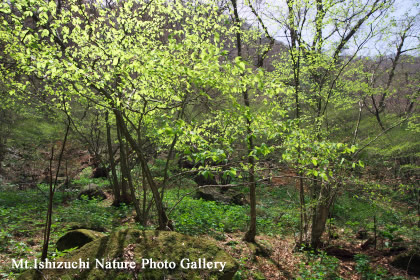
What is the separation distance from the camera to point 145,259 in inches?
121

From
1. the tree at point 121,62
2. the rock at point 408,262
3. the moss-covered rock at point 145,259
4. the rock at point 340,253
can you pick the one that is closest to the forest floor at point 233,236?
the rock at point 340,253

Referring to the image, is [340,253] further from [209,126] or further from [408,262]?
[209,126]

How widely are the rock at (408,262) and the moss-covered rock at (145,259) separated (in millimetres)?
5749

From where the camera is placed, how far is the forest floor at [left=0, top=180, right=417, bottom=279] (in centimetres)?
566

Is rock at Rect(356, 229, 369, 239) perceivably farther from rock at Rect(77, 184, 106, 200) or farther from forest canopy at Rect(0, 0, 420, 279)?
rock at Rect(77, 184, 106, 200)

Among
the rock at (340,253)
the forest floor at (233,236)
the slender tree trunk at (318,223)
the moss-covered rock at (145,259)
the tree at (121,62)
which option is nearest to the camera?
the moss-covered rock at (145,259)

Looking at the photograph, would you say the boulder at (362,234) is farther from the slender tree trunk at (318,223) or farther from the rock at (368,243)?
the slender tree trunk at (318,223)

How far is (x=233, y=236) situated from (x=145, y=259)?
5.54m

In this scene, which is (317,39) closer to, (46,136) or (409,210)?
(409,210)

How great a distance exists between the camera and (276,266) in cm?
646

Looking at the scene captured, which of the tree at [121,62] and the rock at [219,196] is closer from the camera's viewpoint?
the tree at [121,62]

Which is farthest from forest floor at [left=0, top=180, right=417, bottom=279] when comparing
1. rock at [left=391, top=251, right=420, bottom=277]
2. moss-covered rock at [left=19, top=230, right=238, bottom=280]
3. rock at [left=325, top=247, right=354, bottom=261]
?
moss-covered rock at [left=19, top=230, right=238, bottom=280]

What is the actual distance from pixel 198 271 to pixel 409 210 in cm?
1248

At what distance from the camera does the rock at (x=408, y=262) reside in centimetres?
631
